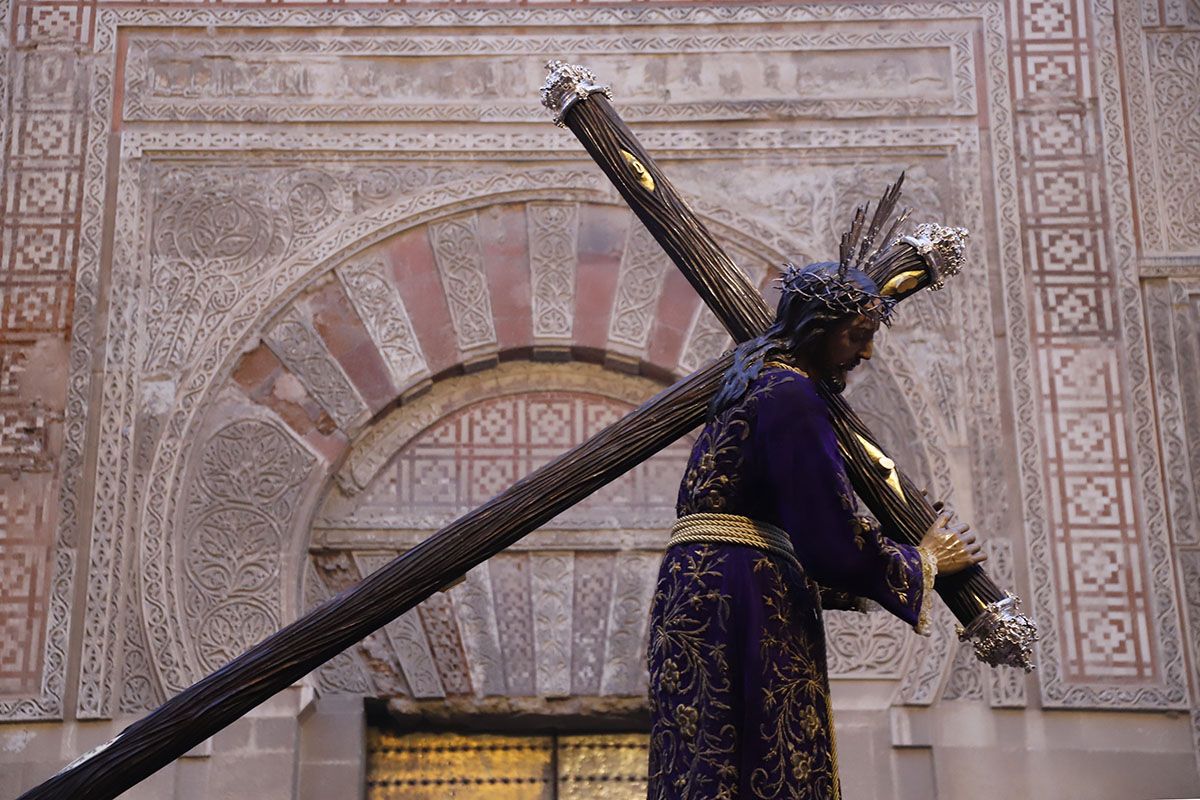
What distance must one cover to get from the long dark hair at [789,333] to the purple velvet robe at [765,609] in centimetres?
5

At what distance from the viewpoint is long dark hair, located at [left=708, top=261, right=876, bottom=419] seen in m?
3.14

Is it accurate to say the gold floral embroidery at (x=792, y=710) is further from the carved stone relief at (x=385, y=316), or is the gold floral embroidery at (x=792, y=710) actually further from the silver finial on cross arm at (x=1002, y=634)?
the carved stone relief at (x=385, y=316)

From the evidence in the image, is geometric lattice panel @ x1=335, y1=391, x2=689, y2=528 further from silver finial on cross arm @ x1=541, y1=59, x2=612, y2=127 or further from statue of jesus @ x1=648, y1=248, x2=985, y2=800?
statue of jesus @ x1=648, y1=248, x2=985, y2=800

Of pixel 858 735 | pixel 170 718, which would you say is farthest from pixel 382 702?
pixel 170 718

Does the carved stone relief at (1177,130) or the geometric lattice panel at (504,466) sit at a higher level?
the carved stone relief at (1177,130)

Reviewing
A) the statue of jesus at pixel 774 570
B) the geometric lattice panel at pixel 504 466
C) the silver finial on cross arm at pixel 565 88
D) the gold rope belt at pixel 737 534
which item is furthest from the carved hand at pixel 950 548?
the geometric lattice panel at pixel 504 466

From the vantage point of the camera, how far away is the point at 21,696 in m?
5.69

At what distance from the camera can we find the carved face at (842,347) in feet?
10.3

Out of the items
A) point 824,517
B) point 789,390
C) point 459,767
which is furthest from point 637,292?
point 824,517

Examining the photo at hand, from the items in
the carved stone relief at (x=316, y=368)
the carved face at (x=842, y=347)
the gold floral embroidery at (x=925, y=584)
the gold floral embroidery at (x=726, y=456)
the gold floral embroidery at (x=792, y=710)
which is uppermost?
the carved stone relief at (x=316, y=368)

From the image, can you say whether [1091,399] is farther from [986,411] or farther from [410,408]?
[410,408]

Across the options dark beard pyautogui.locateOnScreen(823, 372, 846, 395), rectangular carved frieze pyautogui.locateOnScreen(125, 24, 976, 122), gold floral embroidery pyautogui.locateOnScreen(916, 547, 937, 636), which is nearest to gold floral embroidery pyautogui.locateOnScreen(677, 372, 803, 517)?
dark beard pyautogui.locateOnScreen(823, 372, 846, 395)

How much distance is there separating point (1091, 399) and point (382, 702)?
259cm

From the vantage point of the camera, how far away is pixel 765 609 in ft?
9.95
